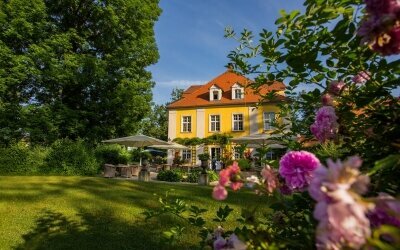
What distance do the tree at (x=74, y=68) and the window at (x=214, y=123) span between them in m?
10.7

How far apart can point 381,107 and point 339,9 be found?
0.75m

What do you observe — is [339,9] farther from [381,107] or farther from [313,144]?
[313,144]

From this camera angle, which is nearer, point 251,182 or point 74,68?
point 251,182

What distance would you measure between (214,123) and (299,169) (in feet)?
104

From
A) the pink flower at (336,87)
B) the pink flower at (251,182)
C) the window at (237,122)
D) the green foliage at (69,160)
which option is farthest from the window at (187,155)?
the pink flower at (251,182)

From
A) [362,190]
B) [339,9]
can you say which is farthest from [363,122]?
[362,190]

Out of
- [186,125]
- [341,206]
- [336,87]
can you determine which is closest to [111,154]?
[186,125]

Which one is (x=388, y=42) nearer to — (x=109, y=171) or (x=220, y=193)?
(x=220, y=193)

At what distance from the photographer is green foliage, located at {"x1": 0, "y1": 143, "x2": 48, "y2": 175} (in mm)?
16906

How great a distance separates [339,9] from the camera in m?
1.49

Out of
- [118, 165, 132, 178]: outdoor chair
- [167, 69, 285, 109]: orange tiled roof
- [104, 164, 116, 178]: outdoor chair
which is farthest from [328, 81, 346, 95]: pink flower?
[167, 69, 285, 109]: orange tiled roof

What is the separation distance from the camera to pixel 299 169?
4.15ft

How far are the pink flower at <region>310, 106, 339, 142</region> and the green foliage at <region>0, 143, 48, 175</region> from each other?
57.5 ft

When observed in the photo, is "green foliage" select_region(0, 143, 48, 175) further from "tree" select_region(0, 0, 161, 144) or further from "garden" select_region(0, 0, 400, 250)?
"garden" select_region(0, 0, 400, 250)
